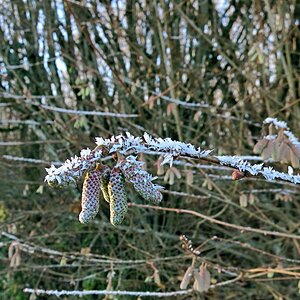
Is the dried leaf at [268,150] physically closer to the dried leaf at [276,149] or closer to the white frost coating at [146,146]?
the dried leaf at [276,149]

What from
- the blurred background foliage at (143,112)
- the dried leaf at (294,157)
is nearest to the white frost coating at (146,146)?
the dried leaf at (294,157)

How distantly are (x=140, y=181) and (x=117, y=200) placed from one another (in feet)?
0.19

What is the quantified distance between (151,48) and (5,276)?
194 centimetres

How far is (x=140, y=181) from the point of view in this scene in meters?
1.08

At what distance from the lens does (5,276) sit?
421cm

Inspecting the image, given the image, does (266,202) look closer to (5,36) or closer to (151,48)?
(151,48)

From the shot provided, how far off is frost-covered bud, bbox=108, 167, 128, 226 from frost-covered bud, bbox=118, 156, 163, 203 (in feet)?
0.07

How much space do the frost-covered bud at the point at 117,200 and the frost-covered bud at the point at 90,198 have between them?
0.08ft

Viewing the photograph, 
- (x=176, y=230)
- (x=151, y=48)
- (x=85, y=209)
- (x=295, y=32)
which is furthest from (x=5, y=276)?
(x=85, y=209)

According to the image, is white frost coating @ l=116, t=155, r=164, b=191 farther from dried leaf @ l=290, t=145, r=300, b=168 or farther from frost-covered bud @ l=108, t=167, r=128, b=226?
dried leaf @ l=290, t=145, r=300, b=168

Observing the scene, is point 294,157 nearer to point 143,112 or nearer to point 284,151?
point 284,151

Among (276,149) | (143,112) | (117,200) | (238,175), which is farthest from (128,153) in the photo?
(143,112)

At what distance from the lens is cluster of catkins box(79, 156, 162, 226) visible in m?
1.05

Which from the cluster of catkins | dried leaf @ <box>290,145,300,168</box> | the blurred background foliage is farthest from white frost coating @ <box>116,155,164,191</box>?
the blurred background foliage
